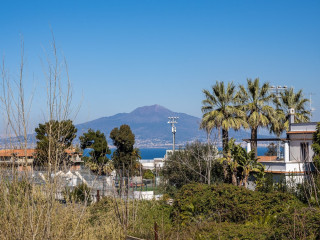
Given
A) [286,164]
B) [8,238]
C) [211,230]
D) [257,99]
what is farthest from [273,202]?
[257,99]

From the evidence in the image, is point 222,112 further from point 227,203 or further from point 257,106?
point 227,203

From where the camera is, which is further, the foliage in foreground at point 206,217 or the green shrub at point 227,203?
the green shrub at point 227,203

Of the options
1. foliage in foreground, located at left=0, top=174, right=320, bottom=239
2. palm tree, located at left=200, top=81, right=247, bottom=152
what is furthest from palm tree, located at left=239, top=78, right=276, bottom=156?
foliage in foreground, located at left=0, top=174, right=320, bottom=239

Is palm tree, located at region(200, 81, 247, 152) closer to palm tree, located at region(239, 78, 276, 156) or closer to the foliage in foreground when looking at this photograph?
palm tree, located at region(239, 78, 276, 156)

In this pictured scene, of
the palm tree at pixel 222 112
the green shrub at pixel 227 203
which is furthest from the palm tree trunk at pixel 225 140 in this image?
the green shrub at pixel 227 203

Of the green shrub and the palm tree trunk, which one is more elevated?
the palm tree trunk

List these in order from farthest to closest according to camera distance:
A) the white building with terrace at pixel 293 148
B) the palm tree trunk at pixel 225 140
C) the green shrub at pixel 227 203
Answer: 1. the white building with terrace at pixel 293 148
2. the palm tree trunk at pixel 225 140
3. the green shrub at pixel 227 203

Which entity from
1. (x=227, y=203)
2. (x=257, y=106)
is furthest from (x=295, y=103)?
(x=227, y=203)

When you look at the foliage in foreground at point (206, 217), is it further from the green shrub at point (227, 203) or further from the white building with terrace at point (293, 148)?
the white building with terrace at point (293, 148)

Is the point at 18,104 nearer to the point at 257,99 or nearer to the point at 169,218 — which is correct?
the point at 169,218

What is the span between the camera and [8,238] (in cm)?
639

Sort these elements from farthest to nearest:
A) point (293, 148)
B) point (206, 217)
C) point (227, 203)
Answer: point (293, 148) → point (206, 217) → point (227, 203)

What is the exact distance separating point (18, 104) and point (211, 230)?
24.5ft

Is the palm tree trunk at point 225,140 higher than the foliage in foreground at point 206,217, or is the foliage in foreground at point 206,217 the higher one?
the palm tree trunk at point 225,140
